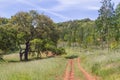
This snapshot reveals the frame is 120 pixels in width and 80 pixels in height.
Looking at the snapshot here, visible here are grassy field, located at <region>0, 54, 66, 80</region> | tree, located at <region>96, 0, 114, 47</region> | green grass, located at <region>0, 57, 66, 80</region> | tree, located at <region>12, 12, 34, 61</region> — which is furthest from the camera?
tree, located at <region>96, 0, 114, 47</region>

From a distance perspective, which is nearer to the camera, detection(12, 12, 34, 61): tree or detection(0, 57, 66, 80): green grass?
detection(0, 57, 66, 80): green grass

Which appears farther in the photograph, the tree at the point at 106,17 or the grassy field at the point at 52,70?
the tree at the point at 106,17

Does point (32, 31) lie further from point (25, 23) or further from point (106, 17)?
point (106, 17)

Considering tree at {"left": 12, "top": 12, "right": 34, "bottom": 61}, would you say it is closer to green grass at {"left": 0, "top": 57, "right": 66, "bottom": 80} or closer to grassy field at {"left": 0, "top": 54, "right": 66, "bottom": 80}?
grassy field at {"left": 0, "top": 54, "right": 66, "bottom": 80}

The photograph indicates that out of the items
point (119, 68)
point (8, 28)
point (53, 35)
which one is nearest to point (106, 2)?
point (53, 35)

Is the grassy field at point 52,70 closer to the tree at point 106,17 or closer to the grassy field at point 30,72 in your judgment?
the grassy field at point 30,72

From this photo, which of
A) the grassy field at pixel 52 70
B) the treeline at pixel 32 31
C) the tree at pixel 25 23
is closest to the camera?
the grassy field at pixel 52 70

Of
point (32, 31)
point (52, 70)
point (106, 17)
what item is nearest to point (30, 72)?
point (52, 70)

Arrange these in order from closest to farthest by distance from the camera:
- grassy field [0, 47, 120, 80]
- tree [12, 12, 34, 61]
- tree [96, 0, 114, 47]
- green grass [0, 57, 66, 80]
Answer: green grass [0, 57, 66, 80] → grassy field [0, 47, 120, 80] → tree [12, 12, 34, 61] → tree [96, 0, 114, 47]

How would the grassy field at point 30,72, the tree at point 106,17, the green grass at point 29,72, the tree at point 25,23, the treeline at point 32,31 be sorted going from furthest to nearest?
1. the tree at point 106,17
2. the tree at point 25,23
3. the treeline at point 32,31
4. the grassy field at point 30,72
5. the green grass at point 29,72

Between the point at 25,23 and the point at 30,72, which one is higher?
the point at 25,23

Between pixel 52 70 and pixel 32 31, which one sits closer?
pixel 52 70

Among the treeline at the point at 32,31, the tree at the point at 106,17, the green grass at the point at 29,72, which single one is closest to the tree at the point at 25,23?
the treeline at the point at 32,31

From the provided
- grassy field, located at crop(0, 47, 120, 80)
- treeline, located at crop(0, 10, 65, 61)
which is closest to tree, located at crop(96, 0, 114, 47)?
treeline, located at crop(0, 10, 65, 61)
